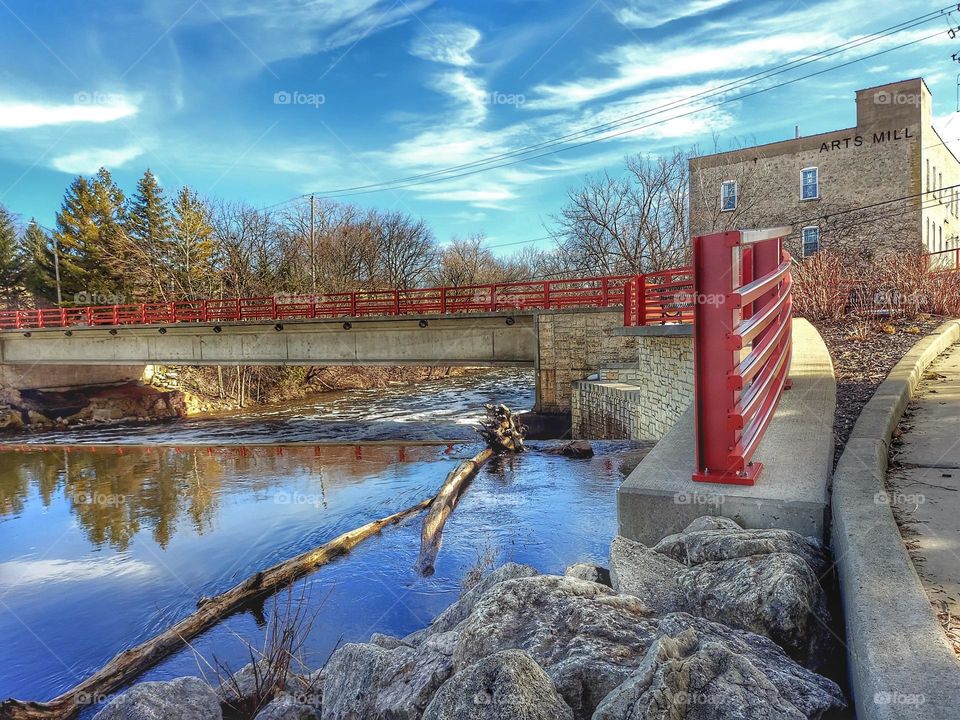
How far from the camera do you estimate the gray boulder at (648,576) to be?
12.0 feet

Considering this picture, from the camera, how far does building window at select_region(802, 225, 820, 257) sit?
32.7 metres

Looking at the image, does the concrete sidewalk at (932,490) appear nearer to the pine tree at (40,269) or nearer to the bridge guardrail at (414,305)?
Answer: the bridge guardrail at (414,305)

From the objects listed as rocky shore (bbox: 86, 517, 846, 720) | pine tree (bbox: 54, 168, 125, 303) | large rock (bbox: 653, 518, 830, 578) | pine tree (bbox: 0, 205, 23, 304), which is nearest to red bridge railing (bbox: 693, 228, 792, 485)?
rocky shore (bbox: 86, 517, 846, 720)

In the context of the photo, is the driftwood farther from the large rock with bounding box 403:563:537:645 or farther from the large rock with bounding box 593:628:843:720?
the large rock with bounding box 593:628:843:720

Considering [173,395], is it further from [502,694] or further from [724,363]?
[502,694]

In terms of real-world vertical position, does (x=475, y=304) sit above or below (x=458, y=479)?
above

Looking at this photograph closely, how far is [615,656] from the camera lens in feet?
9.60

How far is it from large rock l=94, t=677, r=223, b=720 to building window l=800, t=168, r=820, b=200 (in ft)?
117

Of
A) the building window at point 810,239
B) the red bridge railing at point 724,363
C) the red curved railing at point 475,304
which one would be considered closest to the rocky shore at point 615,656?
the red bridge railing at point 724,363

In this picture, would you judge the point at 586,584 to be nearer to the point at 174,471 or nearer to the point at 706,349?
the point at 706,349

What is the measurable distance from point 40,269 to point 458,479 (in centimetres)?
5066

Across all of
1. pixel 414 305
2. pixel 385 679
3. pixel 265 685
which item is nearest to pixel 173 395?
pixel 414 305

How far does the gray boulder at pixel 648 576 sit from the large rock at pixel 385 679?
106cm

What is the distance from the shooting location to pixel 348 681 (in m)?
3.53
